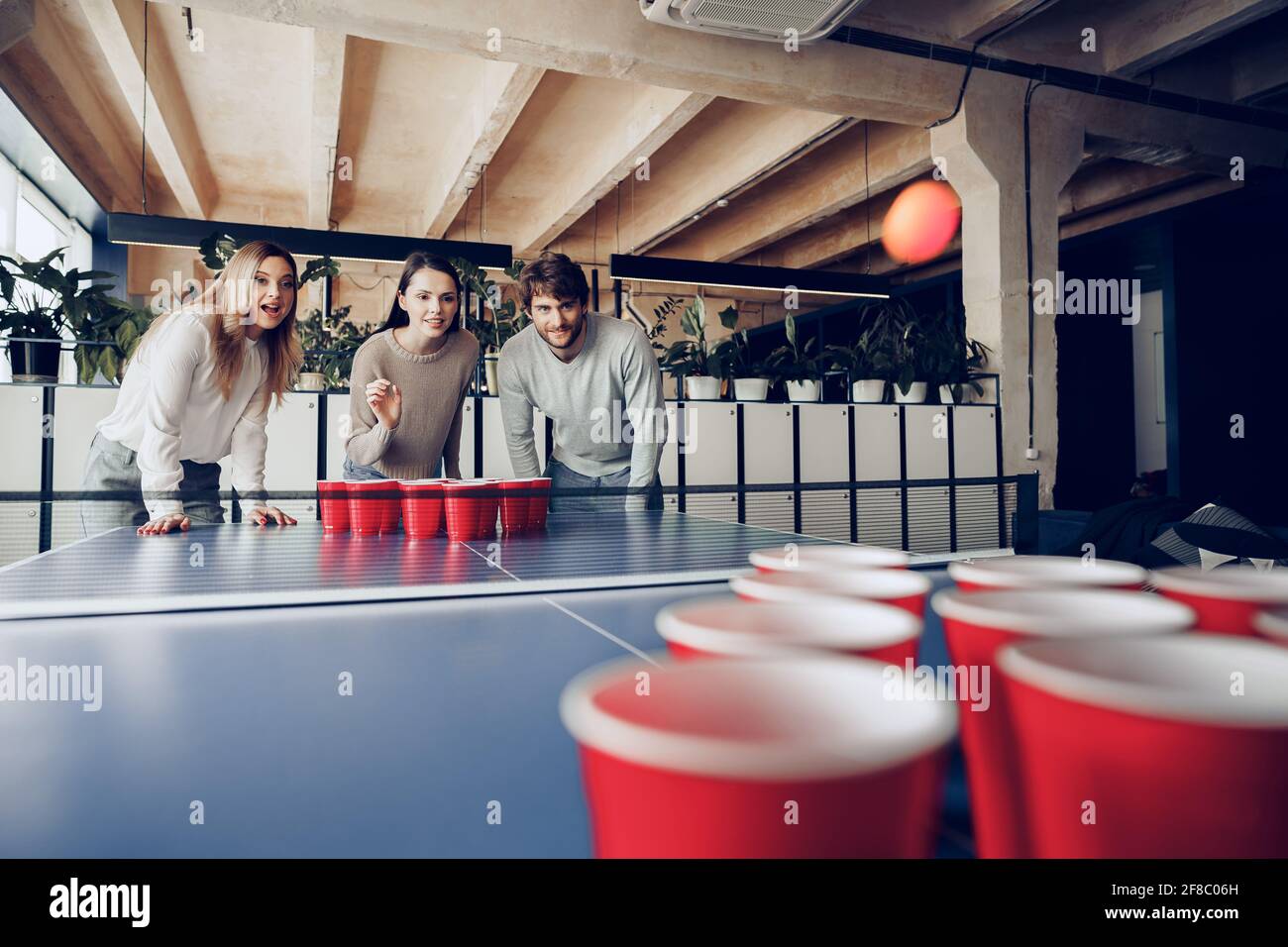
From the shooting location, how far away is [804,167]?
8289 millimetres

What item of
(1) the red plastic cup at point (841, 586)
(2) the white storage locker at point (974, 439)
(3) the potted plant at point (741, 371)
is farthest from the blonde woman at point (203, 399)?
(2) the white storage locker at point (974, 439)

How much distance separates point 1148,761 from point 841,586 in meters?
0.30

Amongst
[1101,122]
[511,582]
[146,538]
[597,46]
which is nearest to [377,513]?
[146,538]

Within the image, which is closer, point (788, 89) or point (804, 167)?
Answer: point (788, 89)

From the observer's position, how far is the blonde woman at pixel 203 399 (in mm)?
1985

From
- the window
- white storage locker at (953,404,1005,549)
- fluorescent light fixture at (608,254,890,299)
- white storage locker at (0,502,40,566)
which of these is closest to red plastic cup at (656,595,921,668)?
white storage locker at (0,502,40,566)

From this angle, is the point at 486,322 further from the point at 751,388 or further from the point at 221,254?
the point at 751,388

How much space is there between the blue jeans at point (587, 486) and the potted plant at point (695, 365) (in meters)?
2.05

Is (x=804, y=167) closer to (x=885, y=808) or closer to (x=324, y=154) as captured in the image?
(x=324, y=154)

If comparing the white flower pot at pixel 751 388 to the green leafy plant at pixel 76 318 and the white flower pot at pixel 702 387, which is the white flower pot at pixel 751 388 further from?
the green leafy plant at pixel 76 318

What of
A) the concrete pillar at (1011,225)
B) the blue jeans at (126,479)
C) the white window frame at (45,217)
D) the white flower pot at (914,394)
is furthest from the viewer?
the white window frame at (45,217)

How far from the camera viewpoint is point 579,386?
2701 mm

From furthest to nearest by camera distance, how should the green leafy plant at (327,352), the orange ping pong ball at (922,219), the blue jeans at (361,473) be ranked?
the orange ping pong ball at (922,219)
the green leafy plant at (327,352)
the blue jeans at (361,473)
